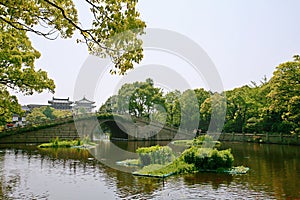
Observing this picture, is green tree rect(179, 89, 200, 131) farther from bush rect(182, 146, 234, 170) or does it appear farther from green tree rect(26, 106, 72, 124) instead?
bush rect(182, 146, 234, 170)

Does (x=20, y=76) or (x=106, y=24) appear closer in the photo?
(x=106, y=24)

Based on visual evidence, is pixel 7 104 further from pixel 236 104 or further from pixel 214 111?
pixel 236 104

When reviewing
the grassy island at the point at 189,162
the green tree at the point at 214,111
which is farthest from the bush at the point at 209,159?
the green tree at the point at 214,111

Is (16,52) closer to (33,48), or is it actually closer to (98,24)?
(33,48)

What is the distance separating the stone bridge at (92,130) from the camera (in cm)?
3372

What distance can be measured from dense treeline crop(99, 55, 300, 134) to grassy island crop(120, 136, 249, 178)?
1771cm

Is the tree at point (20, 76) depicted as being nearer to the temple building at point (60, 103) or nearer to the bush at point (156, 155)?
the bush at point (156, 155)

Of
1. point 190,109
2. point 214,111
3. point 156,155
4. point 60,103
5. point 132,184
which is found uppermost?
point 60,103

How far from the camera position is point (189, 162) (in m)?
15.4

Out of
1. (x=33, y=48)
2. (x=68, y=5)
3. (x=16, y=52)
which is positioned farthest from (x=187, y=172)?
(x=33, y=48)

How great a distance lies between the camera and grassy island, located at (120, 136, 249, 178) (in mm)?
14398

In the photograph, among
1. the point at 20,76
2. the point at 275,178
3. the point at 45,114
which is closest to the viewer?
the point at 275,178

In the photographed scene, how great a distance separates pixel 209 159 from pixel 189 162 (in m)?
1.00

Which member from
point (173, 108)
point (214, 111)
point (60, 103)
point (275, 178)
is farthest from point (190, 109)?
point (60, 103)
